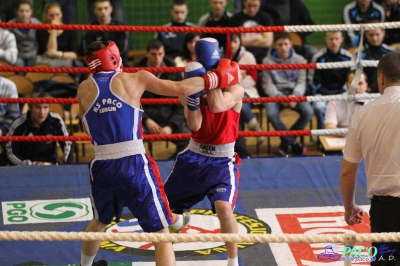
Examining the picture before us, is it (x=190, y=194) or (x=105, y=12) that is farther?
(x=105, y=12)

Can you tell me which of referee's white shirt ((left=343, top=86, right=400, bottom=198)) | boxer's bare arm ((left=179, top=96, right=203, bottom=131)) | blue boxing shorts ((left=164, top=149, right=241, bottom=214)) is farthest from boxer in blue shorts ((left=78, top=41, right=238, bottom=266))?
referee's white shirt ((left=343, top=86, right=400, bottom=198))

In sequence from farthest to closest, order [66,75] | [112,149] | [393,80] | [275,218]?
[66,75] < [275,218] < [112,149] < [393,80]

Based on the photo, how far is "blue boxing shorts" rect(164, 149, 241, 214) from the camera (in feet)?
13.9

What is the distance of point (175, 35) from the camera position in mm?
8312

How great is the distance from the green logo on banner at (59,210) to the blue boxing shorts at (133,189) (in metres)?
1.16

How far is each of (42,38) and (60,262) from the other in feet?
13.5

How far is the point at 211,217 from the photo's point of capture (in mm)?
5051

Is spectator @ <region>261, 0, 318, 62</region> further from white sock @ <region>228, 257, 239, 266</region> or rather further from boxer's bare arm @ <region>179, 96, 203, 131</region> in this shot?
white sock @ <region>228, 257, 239, 266</region>

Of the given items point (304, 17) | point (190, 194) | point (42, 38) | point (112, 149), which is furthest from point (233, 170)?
point (304, 17)

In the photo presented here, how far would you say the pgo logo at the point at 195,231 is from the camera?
454cm

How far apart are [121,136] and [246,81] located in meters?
3.90

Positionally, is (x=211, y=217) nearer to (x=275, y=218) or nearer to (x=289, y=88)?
(x=275, y=218)

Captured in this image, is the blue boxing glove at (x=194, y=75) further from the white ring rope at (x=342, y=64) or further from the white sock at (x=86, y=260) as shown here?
the white ring rope at (x=342, y=64)

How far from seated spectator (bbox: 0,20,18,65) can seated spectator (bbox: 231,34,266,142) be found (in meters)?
2.30
